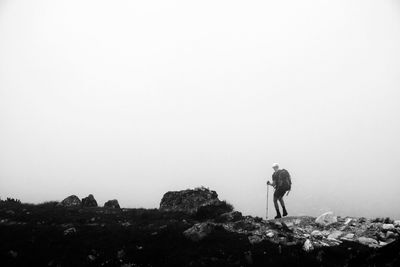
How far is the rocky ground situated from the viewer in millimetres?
10320

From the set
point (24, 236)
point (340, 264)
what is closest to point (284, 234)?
point (340, 264)

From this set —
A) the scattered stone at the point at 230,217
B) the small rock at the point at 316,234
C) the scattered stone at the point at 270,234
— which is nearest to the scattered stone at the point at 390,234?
the small rock at the point at 316,234

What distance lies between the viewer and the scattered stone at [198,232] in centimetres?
1303

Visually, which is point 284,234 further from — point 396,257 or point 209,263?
point 396,257

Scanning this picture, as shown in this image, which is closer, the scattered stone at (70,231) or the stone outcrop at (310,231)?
the stone outcrop at (310,231)

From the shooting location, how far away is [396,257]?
22.7ft

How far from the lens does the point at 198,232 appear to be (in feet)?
43.7

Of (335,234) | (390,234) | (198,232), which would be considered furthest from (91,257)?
(390,234)

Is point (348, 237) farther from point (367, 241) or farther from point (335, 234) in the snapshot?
point (367, 241)

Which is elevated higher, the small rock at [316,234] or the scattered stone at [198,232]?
the scattered stone at [198,232]

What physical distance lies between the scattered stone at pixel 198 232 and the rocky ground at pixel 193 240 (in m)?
0.04

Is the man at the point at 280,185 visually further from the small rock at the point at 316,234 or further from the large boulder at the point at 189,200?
the large boulder at the point at 189,200

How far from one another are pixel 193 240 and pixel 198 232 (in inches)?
21.8

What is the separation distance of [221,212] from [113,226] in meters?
6.71
